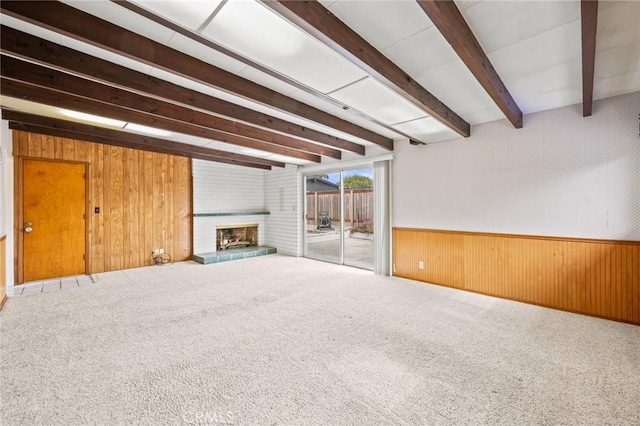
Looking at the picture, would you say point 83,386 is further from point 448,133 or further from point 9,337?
point 448,133

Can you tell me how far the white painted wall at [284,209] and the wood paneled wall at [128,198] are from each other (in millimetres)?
2162

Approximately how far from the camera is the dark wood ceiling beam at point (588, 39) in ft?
5.34

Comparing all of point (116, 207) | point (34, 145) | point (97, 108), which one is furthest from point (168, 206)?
point (97, 108)

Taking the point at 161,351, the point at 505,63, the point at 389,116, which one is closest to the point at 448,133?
the point at 389,116

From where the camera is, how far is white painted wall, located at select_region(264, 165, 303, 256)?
7039mm

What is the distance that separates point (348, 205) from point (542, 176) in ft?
16.9

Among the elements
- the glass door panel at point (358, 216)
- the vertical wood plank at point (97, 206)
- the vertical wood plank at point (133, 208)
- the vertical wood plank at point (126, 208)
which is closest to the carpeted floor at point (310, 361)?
the vertical wood plank at point (97, 206)

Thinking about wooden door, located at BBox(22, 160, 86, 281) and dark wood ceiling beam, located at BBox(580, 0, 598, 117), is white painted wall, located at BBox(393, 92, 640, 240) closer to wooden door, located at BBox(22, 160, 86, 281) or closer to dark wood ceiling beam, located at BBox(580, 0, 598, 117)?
dark wood ceiling beam, located at BBox(580, 0, 598, 117)

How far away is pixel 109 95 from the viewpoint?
9.98ft

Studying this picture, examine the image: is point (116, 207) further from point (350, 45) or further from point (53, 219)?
point (350, 45)

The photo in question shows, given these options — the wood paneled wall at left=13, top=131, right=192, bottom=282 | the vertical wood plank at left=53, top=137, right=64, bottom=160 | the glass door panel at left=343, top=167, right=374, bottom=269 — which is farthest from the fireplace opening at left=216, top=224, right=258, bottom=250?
the vertical wood plank at left=53, top=137, right=64, bottom=160

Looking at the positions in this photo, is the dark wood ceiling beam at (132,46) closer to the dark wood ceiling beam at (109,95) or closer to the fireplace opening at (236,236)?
the dark wood ceiling beam at (109,95)

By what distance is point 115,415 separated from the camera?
169 cm

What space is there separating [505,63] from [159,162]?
6.32 meters
